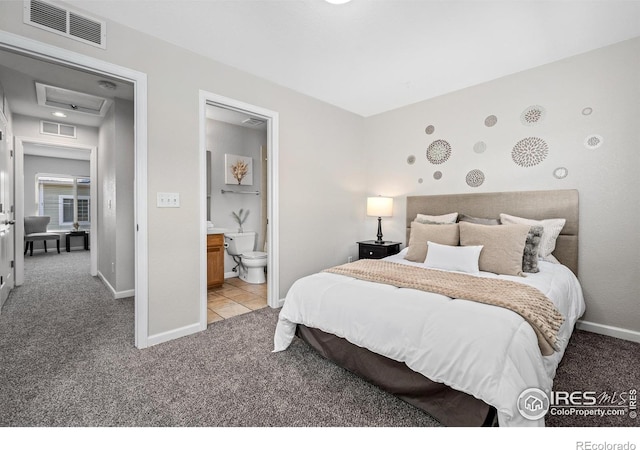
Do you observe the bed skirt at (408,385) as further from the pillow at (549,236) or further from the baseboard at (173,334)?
the pillow at (549,236)

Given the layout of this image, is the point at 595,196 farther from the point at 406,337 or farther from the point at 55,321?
the point at 55,321

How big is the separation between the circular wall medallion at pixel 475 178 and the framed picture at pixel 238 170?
3254 mm

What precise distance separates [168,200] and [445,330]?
225 centimetres

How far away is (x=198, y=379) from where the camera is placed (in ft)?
6.22

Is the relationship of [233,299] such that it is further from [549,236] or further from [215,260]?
[549,236]

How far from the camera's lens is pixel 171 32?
2322 millimetres

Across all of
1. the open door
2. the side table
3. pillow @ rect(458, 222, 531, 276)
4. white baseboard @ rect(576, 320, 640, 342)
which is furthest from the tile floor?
the side table

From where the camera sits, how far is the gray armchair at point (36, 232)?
6676 millimetres

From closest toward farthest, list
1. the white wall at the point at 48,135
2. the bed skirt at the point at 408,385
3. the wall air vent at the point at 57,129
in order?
1. the bed skirt at the point at 408,385
2. the white wall at the point at 48,135
3. the wall air vent at the point at 57,129

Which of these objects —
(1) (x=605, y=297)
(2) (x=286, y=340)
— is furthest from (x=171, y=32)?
(1) (x=605, y=297)

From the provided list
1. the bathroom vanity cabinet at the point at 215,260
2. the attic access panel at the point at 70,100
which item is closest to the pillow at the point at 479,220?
the bathroom vanity cabinet at the point at 215,260

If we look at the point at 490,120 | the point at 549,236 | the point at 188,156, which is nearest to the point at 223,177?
the point at 188,156

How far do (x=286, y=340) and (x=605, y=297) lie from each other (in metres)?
2.79

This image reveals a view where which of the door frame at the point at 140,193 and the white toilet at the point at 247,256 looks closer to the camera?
the door frame at the point at 140,193
